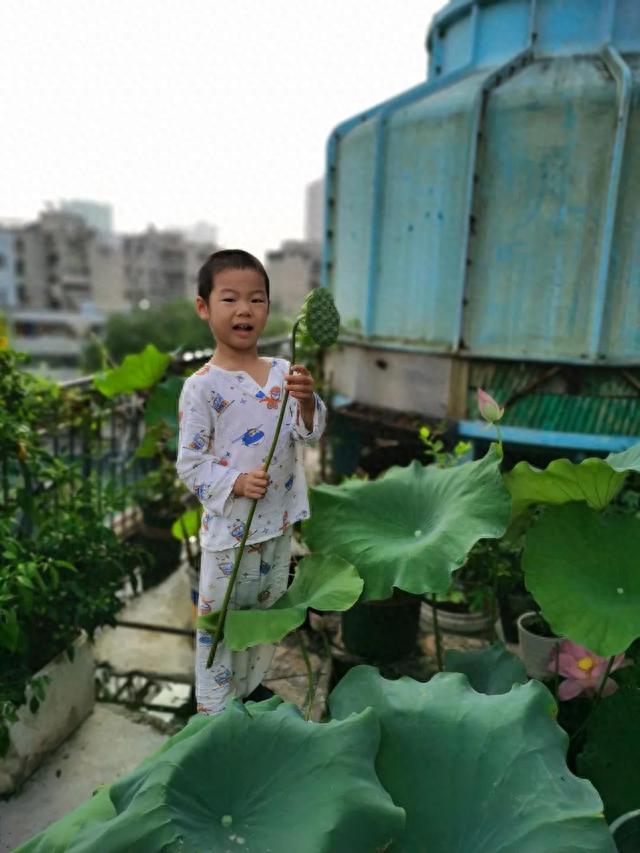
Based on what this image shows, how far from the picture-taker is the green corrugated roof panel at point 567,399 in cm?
407

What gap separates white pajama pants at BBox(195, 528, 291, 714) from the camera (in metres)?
2.13

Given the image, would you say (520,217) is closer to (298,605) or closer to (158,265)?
(298,605)

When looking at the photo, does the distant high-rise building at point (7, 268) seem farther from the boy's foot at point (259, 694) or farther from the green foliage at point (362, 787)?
→ the green foliage at point (362, 787)

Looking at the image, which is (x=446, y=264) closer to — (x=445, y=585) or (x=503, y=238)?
(x=503, y=238)

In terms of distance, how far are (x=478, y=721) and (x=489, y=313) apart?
10.5 feet

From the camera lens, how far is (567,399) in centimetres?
415

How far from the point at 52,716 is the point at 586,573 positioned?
6.81ft

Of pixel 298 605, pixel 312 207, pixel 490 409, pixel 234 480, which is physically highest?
pixel 312 207

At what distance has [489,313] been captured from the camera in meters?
4.23

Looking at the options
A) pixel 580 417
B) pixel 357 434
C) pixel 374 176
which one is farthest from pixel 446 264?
pixel 357 434

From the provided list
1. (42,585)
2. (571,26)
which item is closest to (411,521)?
(42,585)

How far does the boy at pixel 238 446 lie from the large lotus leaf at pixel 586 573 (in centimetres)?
81

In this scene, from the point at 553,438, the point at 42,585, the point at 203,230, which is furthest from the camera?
the point at 203,230

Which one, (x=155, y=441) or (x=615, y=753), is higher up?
(x=155, y=441)
